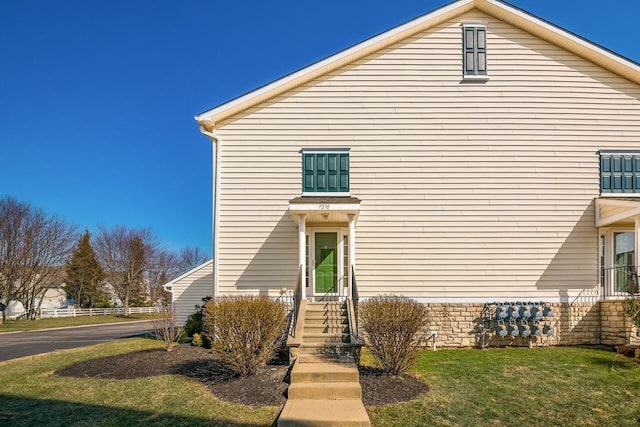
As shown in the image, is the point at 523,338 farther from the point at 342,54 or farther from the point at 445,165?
the point at 342,54

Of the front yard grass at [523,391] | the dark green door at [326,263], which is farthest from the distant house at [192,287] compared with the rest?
the front yard grass at [523,391]

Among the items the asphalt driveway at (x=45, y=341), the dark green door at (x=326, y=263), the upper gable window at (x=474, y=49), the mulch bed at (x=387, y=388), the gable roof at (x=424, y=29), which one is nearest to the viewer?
the mulch bed at (x=387, y=388)

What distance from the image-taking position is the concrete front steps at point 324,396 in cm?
540

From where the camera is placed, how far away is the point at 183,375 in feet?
26.2

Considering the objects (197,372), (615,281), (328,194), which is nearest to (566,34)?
(615,281)

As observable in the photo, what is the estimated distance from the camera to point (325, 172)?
11406mm

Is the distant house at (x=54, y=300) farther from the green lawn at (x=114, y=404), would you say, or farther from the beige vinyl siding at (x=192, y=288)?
the green lawn at (x=114, y=404)

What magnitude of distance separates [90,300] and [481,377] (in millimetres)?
42566

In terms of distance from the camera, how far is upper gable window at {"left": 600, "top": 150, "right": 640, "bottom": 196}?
11.4m

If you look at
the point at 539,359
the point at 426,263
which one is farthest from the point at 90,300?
the point at 539,359

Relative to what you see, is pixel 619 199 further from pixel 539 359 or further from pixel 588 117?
pixel 539 359

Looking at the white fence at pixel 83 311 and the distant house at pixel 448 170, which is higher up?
the distant house at pixel 448 170

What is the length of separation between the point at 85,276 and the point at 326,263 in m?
36.8

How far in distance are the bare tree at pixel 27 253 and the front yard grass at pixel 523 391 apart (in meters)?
33.4
